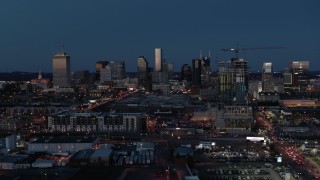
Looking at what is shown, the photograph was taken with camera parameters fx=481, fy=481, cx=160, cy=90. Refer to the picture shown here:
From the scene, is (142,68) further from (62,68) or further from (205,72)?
(62,68)

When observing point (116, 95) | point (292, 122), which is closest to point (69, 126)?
point (292, 122)

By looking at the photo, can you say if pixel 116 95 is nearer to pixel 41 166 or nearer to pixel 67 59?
pixel 67 59

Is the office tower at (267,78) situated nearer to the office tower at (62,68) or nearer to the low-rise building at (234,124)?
the office tower at (62,68)

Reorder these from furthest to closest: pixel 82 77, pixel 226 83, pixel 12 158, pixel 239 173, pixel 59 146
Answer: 1. pixel 82 77
2. pixel 226 83
3. pixel 59 146
4. pixel 12 158
5. pixel 239 173

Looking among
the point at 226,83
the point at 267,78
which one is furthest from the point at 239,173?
the point at 267,78

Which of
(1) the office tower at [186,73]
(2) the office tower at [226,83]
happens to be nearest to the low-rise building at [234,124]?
(2) the office tower at [226,83]

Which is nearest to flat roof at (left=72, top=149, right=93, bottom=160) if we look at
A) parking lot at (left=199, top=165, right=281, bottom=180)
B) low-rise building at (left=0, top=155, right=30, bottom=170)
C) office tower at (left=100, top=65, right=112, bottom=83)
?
low-rise building at (left=0, top=155, right=30, bottom=170)

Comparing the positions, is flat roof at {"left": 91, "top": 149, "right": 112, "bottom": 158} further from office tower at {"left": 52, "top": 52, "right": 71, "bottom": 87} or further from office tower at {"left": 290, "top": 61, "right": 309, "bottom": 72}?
office tower at {"left": 290, "top": 61, "right": 309, "bottom": 72}
